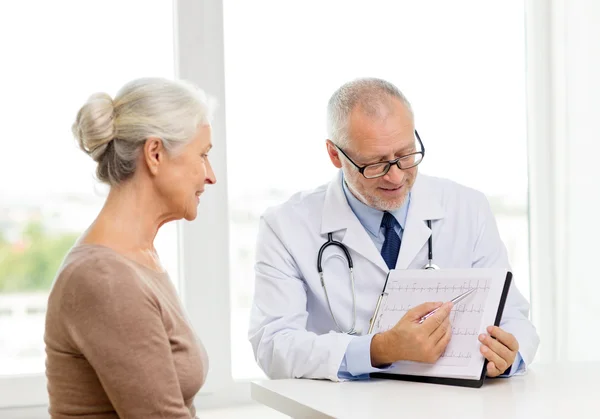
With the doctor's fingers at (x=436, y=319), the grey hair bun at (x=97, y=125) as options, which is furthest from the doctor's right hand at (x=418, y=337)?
the grey hair bun at (x=97, y=125)

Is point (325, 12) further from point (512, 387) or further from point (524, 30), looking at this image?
point (512, 387)

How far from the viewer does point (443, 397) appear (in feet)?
4.93

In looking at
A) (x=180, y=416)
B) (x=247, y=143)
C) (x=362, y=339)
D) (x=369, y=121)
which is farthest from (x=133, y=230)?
(x=247, y=143)

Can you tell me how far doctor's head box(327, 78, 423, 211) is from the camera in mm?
1977

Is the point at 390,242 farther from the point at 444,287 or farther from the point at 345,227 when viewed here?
the point at 444,287

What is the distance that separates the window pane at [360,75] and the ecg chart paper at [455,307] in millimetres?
981

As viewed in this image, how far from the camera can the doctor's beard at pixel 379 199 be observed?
2018mm

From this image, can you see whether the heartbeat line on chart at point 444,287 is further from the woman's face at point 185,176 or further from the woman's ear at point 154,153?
the woman's ear at point 154,153

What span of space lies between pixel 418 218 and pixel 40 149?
1.22 m

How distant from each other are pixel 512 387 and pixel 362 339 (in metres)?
0.33

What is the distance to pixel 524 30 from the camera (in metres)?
3.00

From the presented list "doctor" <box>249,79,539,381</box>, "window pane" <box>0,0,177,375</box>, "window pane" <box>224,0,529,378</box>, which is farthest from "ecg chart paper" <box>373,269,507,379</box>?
"window pane" <box>0,0,177,375</box>

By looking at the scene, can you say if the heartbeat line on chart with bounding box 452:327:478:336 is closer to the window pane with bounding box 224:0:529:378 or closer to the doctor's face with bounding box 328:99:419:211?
the doctor's face with bounding box 328:99:419:211

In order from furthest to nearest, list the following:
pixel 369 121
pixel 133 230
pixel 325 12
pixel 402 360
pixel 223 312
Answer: pixel 325 12 → pixel 223 312 → pixel 369 121 → pixel 402 360 → pixel 133 230
